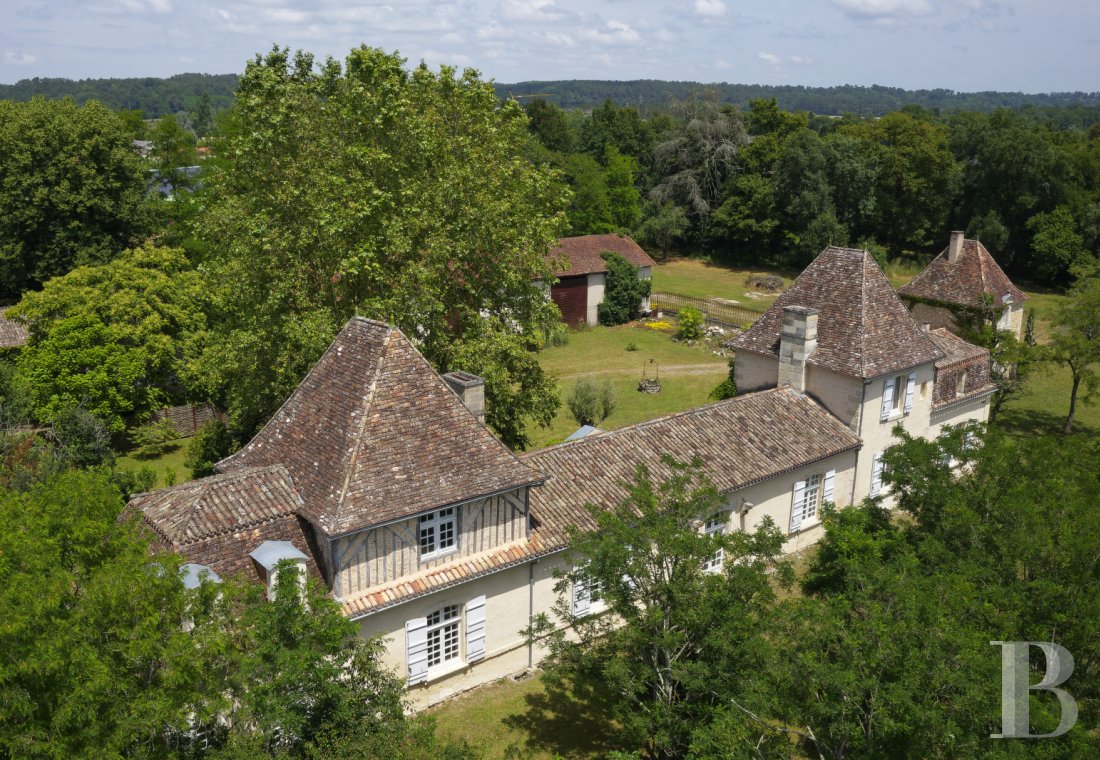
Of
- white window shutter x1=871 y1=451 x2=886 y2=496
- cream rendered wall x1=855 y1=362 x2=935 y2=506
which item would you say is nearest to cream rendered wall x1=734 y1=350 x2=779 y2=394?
cream rendered wall x1=855 y1=362 x2=935 y2=506

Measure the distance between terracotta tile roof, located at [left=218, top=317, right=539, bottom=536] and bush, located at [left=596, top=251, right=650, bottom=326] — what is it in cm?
4010

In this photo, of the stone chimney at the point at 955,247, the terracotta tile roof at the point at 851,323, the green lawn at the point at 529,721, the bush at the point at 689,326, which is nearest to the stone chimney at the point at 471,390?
the green lawn at the point at 529,721

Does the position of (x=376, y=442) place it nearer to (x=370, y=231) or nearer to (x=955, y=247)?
(x=370, y=231)

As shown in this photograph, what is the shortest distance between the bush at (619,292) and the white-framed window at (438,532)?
4161 centimetres

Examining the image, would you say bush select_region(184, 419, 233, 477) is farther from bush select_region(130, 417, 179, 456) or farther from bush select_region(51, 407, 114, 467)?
bush select_region(130, 417, 179, 456)

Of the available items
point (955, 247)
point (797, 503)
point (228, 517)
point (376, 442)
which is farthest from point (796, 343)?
point (955, 247)

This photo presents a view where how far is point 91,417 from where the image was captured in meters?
33.6

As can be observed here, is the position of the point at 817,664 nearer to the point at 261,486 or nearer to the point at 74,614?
the point at 74,614

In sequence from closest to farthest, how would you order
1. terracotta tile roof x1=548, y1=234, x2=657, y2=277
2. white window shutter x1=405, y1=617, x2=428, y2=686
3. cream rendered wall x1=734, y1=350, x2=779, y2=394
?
white window shutter x1=405, y1=617, x2=428, y2=686 < cream rendered wall x1=734, y1=350, x2=779, y2=394 < terracotta tile roof x1=548, y1=234, x2=657, y2=277

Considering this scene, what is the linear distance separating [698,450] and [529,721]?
9388mm

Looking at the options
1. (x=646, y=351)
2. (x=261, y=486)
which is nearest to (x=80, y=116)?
(x=646, y=351)

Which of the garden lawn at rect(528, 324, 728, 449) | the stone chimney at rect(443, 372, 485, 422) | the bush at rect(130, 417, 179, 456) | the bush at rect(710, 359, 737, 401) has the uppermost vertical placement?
the stone chimney at rect(443, 372, 485, 422)

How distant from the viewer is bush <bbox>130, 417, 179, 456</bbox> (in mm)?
38719

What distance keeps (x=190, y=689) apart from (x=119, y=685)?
111 cm
